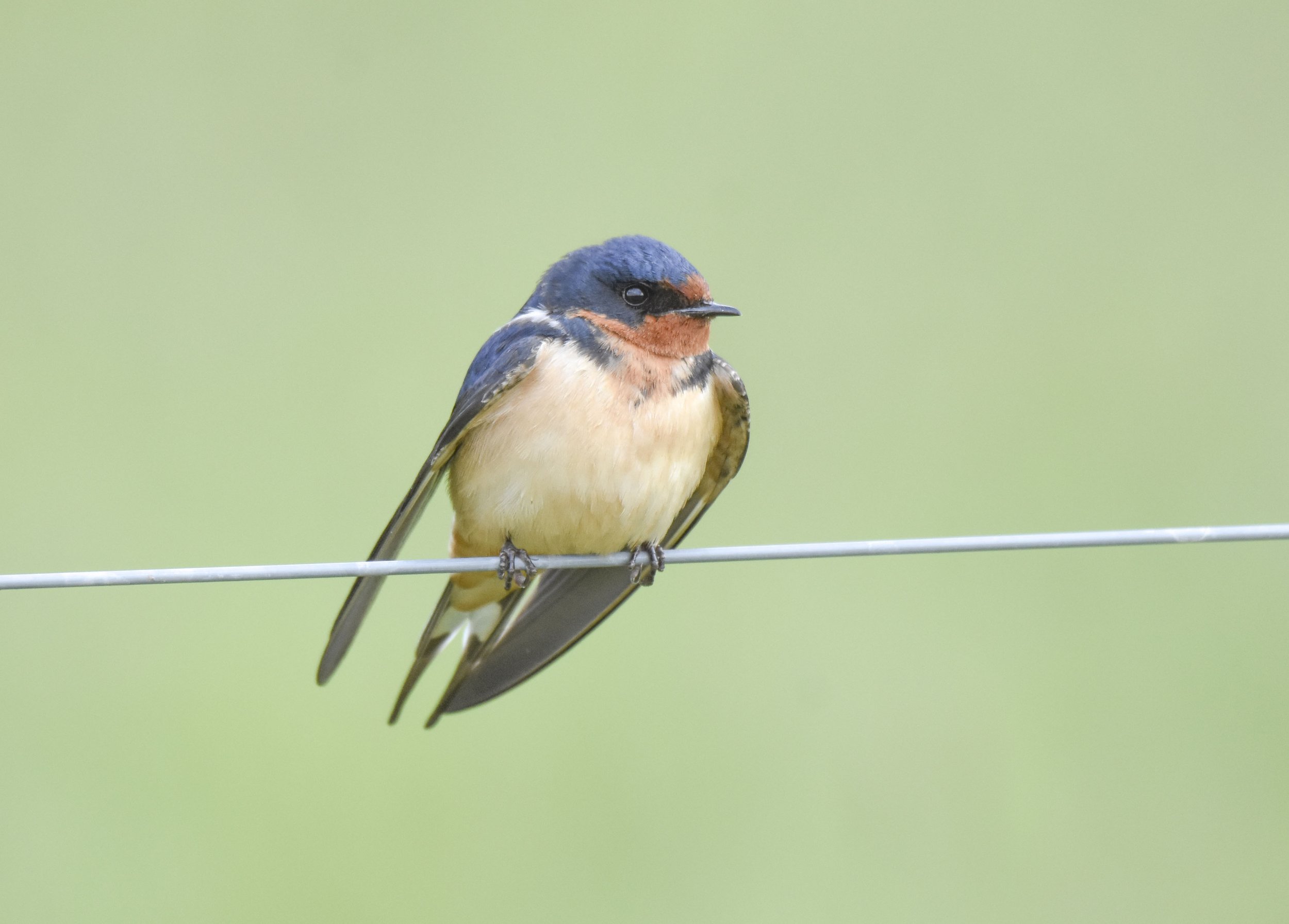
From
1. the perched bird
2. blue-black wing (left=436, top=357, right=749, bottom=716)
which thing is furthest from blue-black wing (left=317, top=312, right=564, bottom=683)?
blue-black wing (left=436, top=357, right=749, bottom=716)

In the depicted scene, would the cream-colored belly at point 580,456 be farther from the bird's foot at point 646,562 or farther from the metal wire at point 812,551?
the metal wire at point 812,551

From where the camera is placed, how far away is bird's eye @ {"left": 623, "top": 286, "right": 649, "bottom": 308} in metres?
1.71

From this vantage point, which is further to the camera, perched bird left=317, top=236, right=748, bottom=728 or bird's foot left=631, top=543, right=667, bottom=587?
bird's foot left=631, top=543, right=667, bottom=587

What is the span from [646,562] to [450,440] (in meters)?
0.30

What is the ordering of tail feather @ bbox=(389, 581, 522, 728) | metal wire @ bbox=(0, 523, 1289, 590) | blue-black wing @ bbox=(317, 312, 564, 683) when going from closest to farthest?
metal wire @ bbox=(0, 523, 1289, 590) < blue-black wing @ bbox=(317, 312, 564, 683) < tail feather @ bbox=(389, 581, 522, 728)

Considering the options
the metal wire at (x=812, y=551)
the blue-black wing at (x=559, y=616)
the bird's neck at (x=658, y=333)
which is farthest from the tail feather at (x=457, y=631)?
the metal wire at (x=812, y=551)

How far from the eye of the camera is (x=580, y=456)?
1635mm

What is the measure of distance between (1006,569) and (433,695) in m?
1.18

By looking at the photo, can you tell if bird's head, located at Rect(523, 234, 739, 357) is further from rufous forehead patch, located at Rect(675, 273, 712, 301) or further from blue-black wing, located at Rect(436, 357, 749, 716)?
blue-black wing, located at Rect(436, 357, 749, 716)

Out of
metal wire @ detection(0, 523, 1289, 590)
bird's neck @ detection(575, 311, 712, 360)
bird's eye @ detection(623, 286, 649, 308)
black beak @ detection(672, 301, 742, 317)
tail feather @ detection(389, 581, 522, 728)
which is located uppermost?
bird's eye @ detection(623, 286, 649, 308)

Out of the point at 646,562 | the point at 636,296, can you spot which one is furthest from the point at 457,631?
the point at 636,296

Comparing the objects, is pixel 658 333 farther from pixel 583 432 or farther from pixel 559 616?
pixel 559 616

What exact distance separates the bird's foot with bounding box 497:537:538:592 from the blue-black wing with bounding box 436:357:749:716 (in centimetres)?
15

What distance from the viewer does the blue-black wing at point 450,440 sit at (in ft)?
5.30
